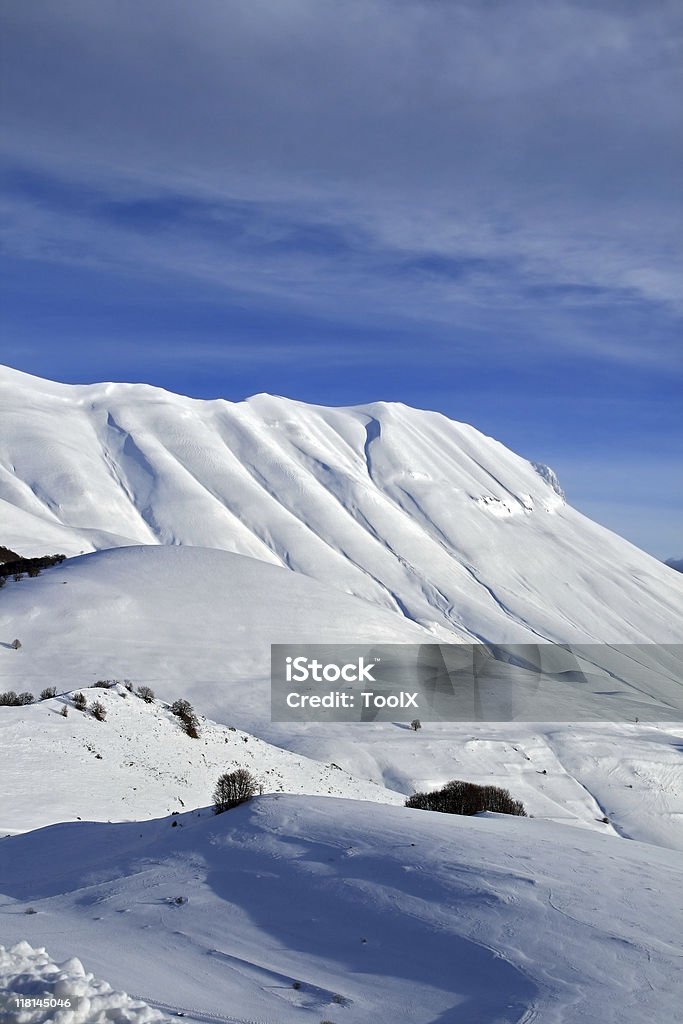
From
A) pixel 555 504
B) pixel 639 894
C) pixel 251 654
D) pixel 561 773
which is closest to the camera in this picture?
pixel 639 894

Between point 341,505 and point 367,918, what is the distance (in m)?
95.0

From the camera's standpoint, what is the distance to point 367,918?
6.72 meters

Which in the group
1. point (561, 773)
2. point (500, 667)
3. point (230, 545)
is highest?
point (230, 545)

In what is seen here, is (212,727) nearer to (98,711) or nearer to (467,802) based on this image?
(98,711)

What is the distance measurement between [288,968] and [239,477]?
305 ft

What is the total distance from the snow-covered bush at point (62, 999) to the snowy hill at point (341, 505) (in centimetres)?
5692

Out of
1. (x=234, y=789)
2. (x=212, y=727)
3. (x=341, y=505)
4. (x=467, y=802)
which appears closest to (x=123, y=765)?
(x=212, y=727)

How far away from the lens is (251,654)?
2898 cm

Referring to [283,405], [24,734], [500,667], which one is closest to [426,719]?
[500,667]

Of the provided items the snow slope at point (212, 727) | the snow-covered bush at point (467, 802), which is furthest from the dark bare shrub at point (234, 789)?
the snow-covered bush at point (467, 802)

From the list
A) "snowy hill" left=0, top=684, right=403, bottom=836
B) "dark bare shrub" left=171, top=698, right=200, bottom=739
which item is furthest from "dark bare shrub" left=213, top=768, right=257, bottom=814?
"dark bare shrub" left=171, top=698, right=200, bottom=739

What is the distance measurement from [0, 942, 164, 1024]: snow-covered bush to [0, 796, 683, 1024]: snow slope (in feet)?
2.39

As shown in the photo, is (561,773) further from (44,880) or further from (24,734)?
(44,880)

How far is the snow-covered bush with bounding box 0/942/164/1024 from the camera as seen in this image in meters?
3.99
